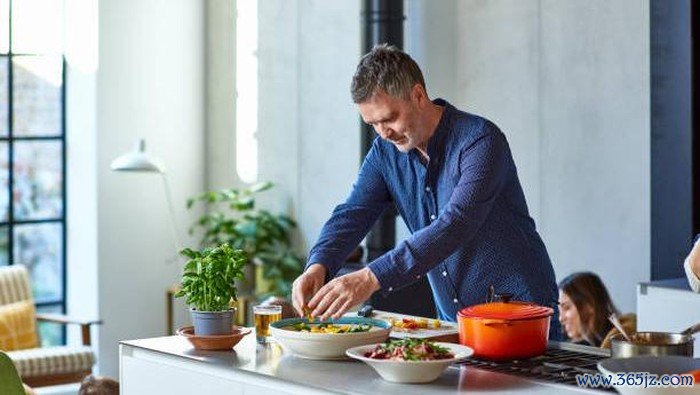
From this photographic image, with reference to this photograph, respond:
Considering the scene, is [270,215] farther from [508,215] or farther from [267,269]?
[508,215]

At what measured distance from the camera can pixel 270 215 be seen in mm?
8219

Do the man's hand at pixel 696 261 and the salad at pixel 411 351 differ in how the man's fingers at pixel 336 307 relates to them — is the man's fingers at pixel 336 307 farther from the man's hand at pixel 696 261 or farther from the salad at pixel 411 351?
the man's hand at pixel 696 261

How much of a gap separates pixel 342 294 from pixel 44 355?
4452mm

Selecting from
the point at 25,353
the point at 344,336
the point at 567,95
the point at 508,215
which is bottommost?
the point at 25,353

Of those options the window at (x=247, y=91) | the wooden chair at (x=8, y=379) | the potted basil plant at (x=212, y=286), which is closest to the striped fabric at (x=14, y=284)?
the window at (x=247, y=91)

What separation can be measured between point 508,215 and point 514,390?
974 millimetres

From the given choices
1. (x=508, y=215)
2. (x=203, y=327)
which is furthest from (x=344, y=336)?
(x=508, y=215)

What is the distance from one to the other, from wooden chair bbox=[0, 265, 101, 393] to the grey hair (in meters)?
4.14

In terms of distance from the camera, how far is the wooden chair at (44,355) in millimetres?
7324

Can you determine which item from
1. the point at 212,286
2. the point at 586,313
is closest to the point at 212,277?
the point at 212,286

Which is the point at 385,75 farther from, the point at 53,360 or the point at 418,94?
the point at 53,360

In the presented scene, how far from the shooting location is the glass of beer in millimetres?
3562

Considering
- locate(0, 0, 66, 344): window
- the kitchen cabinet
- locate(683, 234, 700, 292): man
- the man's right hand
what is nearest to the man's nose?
the man's right hand

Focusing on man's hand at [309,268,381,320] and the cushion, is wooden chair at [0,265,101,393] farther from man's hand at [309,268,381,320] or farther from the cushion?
man's hand at [309,268,381,320]
